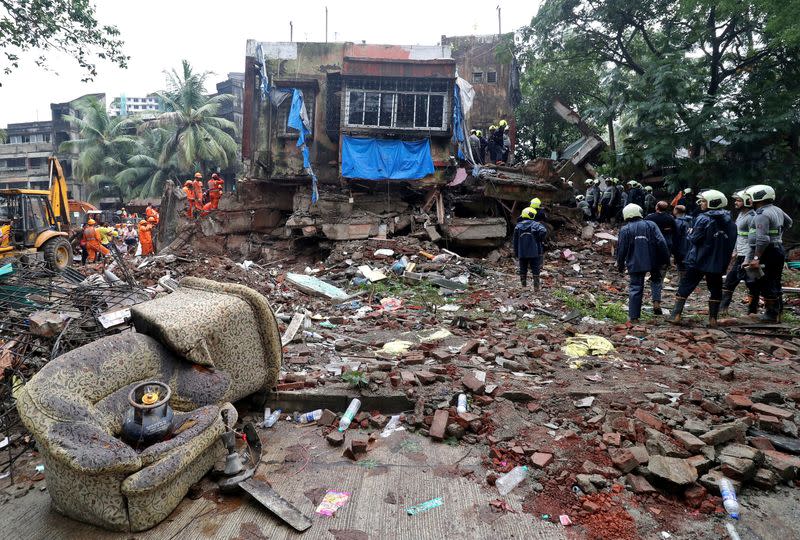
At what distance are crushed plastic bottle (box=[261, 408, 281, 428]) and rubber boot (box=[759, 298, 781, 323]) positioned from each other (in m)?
6.26

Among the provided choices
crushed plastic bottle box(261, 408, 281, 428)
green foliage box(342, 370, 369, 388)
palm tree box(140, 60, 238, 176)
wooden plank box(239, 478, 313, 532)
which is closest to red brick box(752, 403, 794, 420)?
green foliage box(342, 370, 369, 388)

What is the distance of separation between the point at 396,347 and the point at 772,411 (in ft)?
11.1

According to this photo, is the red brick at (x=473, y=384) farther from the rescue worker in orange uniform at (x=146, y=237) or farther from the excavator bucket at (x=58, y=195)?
the rescue worker in orange uniform at (x=146, y=237)

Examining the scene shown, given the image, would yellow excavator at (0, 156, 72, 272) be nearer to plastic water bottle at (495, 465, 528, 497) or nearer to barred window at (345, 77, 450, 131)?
barred window at (345, 77, 450, 131)

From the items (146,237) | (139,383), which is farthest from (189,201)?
(139,383)

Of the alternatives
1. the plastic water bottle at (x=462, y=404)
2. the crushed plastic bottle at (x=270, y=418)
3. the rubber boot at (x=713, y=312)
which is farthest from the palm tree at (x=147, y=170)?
the plastic water bottle at (x=462, y=404)

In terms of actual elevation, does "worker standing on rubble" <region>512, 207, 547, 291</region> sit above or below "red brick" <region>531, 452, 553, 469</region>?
above

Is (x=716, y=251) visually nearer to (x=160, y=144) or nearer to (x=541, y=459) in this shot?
(x=541, y=459)

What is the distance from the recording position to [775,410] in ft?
10.7

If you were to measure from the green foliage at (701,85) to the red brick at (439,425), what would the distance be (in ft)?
38.2

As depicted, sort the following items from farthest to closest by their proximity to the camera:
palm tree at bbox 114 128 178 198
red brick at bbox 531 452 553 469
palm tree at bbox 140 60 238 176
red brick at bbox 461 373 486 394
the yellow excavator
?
palm tree at bbox 114 128 178 198 < palm tree at bbox 140 60 238 176 < the yellow excavator < red brick at bbox 461 373 486 394 < red brick at bbox 531 452 553 469

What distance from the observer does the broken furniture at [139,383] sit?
2.29 metres

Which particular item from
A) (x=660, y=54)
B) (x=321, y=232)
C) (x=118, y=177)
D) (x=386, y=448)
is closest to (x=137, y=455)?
(x=386, y=448)

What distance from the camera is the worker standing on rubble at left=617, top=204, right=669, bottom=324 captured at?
627 centimetres
